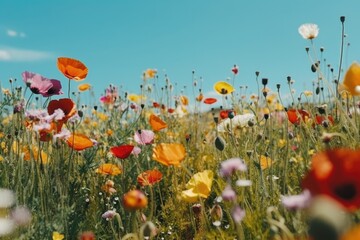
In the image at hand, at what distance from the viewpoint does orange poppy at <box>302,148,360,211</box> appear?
26.6 inches

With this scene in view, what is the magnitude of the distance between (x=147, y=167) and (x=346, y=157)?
7.60ft

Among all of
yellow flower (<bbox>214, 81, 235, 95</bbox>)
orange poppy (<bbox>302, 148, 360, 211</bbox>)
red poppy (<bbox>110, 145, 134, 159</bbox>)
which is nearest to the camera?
orange poppy (<bbox>302, 148, 360, 211</bbox>)

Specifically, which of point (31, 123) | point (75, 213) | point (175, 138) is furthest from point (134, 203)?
point (175, 138)

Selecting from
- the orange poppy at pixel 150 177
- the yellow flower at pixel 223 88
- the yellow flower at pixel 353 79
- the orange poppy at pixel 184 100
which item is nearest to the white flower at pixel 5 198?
the orange poppy at pixel 150 177

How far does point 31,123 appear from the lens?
7.89 ft

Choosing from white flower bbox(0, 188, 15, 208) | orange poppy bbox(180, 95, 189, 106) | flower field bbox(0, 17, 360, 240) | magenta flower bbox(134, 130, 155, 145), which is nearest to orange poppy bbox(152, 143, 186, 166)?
flower field bbox(0, 17, 360, 240)

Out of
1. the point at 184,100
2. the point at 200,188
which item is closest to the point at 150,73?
the point at 184,100

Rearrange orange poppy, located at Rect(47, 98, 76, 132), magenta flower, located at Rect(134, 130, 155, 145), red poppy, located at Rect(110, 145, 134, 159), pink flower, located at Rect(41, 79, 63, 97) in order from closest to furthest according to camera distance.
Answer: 1. red poppy, located at Rect(110, 145, 134, 159)
2. orange poppy, located at Rect(47, 98, 76, 132)
3. pink flower, located at Rect(41, 79, 63, 97)
4. magenta flower, located at Rect(134, 130, 155, 145)

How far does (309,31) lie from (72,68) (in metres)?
1.30

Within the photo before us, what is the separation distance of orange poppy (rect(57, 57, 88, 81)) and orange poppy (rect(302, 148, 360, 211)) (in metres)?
1.84

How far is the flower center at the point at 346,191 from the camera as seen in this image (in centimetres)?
68

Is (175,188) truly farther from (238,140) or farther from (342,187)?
(342,187)

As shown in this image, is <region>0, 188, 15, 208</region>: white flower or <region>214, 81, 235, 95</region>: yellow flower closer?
<region>0, 188, 15, 208</region>: white flower

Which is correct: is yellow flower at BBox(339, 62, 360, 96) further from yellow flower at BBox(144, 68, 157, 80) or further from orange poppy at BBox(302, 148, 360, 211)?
yellow flower at BBox(144, 68, 157, 80)
